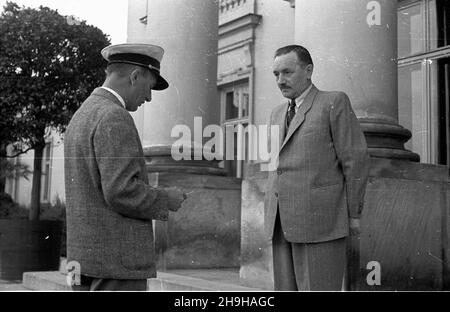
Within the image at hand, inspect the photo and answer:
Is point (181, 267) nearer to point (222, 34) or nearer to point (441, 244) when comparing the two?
point (441, 244)

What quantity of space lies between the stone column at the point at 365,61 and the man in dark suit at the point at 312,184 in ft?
7.14

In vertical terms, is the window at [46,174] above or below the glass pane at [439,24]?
below

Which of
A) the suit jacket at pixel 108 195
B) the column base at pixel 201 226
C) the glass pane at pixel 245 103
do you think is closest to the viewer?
the suit jacket at pixel 108 195

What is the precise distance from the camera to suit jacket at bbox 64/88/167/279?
2.83 meters

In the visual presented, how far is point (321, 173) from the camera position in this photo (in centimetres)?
386

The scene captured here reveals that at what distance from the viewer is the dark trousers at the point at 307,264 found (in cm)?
381

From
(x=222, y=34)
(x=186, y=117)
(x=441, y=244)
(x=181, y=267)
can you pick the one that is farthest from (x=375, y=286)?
(x=222, y=34)

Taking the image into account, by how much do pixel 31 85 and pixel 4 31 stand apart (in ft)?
2.86

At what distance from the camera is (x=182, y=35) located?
8.62 metres

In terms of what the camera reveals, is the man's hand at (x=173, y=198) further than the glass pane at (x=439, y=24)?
No

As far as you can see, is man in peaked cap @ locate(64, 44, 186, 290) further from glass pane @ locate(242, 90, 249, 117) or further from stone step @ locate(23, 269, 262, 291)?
glass pane @ locate(242, 90, 249, 117)

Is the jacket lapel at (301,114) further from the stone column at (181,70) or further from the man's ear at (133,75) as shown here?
the stone column at (181,70)

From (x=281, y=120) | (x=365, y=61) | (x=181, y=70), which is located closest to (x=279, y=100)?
(x=181, y=70)

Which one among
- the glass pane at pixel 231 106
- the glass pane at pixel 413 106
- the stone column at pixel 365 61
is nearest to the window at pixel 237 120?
the glass pane at pixel 231 106
